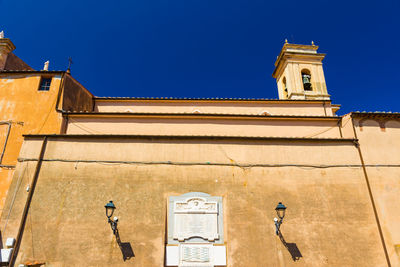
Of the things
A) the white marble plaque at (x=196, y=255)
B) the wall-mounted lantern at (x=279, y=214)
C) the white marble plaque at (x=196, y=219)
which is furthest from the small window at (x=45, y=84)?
the wall-mounted lantern at (x=279, y=214)

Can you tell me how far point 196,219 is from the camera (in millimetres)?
8586

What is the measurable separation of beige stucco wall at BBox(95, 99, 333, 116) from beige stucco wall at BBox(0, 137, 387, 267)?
542 centimetres

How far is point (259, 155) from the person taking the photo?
9680 mm

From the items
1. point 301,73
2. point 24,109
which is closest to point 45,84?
point 24,109

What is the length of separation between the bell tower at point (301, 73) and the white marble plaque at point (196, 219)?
40.7ft

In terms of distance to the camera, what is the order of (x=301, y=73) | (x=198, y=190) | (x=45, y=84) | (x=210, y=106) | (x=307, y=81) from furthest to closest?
(x=301, y=73) < (x=307, y=81) < (x=210, y=106) < (x=45, y=84) < (x=198, y=190)

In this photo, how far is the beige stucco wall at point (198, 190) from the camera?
823 centimetres

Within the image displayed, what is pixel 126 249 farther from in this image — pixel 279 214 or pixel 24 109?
pixel 24 109

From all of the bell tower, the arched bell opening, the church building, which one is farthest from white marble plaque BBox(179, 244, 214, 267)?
the arched bell opening


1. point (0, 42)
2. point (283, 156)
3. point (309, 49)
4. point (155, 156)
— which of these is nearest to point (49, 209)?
point (155, 156)

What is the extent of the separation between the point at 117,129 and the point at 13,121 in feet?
13.3

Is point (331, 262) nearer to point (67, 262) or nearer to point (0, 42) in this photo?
point (67, 262)

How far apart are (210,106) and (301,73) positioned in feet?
28.9

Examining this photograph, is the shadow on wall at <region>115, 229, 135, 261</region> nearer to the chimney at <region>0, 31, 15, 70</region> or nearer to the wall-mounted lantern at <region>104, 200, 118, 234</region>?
the wall-mounted lantern at <region>104, 200, 118, 234</region>
